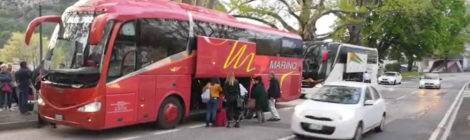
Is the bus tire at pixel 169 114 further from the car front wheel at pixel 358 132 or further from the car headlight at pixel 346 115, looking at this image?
the car front wheel at pixel 358 132

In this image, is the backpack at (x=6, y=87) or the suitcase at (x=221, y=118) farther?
the backpack at (x=6, y=87)

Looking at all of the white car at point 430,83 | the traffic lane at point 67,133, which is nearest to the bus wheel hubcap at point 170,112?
the traffic lane at point 67,133

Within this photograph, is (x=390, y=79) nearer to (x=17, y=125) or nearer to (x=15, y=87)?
(x=15, y=87)

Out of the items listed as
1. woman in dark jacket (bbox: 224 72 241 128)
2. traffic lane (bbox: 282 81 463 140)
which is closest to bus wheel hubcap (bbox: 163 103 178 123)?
woman in dark jacket (bbox: 224 72 241 128)

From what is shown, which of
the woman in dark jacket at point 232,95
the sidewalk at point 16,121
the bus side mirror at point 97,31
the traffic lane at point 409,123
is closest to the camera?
the bus side mirror at point 97,31

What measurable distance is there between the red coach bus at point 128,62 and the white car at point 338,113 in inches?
127

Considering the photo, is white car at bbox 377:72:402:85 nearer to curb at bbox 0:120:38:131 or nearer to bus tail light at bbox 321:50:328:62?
bus tail light at bbox 321:50:328:62

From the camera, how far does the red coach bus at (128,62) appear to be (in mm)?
9852

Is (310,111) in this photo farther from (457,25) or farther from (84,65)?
(457,25)

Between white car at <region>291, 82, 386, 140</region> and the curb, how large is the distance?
629cm

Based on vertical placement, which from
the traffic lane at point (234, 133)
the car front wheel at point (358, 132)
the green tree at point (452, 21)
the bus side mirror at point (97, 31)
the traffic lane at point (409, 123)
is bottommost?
the traffic lane at point (409, 123)

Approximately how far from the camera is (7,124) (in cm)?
1087

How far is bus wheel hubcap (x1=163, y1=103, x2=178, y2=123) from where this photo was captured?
1174cm

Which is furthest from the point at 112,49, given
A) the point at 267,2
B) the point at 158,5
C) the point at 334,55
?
the point at 267,2
